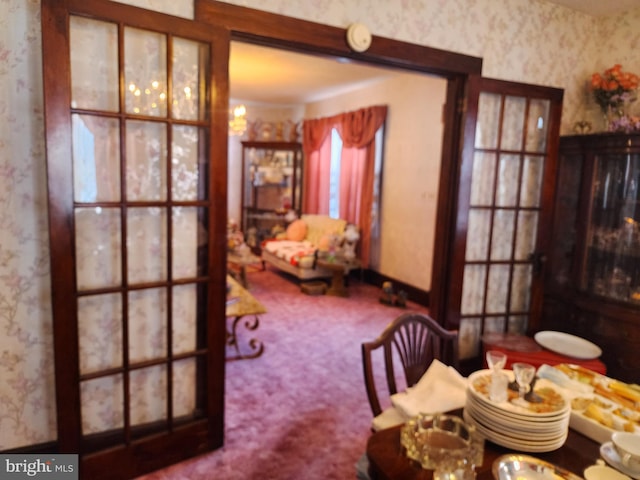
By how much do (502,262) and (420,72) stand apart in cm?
147

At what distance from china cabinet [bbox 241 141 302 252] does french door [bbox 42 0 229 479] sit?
5.31 m

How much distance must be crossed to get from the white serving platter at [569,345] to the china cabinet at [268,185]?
5.14 meters

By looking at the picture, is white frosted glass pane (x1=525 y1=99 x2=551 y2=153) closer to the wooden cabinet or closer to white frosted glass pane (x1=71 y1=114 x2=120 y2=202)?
the wooden cabinet

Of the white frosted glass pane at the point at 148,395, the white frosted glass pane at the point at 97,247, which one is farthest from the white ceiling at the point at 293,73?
the white frosted glass pane at the point at 148,395

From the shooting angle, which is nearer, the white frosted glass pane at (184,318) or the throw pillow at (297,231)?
the white frosted glass pane at (184,318)

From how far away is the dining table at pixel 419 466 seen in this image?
43.0 inches

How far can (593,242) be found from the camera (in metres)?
2.99

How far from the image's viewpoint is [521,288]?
327 centimetres

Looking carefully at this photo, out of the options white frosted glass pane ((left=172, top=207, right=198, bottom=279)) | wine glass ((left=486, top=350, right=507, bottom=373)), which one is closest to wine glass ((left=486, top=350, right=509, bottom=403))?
wine glass ((left=486, top=350, right=507, bottom=373))

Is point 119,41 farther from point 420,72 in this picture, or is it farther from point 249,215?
point 249,215

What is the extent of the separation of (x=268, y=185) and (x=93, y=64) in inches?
232

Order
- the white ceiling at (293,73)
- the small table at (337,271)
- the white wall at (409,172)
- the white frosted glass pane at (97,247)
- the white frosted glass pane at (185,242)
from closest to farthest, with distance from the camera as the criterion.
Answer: the white frosted glass pane at (97,247) < the white frosted glass pane at (185,242) < the white ceiling at (293,73) < the white wall at (409,172) < the small table at (337,271)

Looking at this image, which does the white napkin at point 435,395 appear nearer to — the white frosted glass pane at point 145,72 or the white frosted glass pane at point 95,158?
the white frosted glass pane at point 95,158

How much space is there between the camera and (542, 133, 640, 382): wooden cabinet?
276 centimetres
